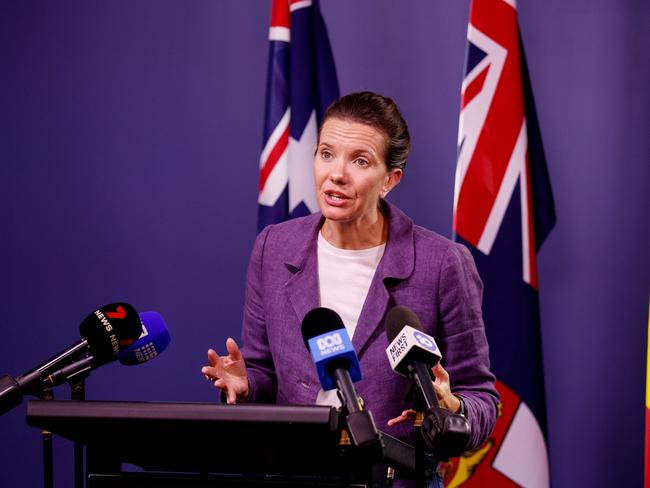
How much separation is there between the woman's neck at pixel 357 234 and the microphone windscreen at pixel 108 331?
679 mm

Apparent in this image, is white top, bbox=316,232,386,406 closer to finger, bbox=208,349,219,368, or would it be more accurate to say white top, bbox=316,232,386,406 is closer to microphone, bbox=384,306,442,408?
finger, bbox=208,349,219,368

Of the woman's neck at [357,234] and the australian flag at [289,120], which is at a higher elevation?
the australian flag at [289,120]

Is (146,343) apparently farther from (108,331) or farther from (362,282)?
(362,282)

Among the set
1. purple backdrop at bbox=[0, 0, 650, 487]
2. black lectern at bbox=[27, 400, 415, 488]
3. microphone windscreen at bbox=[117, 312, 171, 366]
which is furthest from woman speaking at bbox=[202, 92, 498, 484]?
purple backdrop at bbox=[0, 0, 650, 487]

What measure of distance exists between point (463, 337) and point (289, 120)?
55.2 inches

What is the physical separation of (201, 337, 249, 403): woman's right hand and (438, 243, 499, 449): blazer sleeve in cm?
46

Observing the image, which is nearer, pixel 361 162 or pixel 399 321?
pixel 399 321

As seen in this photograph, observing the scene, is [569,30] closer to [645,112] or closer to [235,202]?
[645,112]

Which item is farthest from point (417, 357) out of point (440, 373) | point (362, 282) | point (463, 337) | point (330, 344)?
point (362, 282)

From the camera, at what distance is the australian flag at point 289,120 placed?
2984 millimetres

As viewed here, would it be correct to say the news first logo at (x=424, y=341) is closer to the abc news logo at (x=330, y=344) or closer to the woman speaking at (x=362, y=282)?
the abc news logo at (x=330, y=344)

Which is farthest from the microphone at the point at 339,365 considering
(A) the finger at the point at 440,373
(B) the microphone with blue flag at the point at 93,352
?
(B) the microphone with blue flag at the point at 93,352

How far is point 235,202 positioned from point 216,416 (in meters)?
2.29

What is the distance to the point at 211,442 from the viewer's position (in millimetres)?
1210
